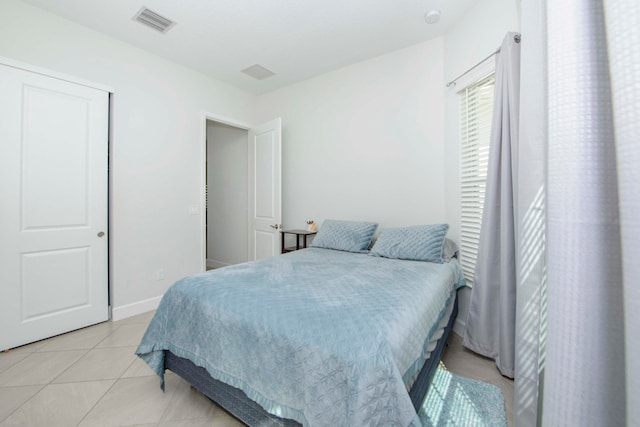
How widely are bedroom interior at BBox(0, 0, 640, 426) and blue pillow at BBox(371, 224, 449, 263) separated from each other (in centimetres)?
30

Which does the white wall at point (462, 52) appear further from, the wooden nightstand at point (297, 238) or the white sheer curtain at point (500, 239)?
the wooden nightstand at point (297, 238)

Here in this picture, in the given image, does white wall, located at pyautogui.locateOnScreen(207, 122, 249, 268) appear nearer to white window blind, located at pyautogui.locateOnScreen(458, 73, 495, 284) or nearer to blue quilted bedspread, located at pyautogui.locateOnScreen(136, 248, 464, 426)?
blue quilted bedspread, located at pyautogui.locateOnScreen(136, 248, 464, 426)

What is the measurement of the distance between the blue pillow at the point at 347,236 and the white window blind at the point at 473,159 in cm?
90

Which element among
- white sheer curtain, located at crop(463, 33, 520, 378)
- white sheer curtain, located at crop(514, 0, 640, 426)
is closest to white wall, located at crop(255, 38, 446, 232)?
white sheer curtain, located at crop(463, 33, 520, 378)

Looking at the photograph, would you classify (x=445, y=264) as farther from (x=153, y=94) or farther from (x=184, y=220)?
(x=153, y=94)

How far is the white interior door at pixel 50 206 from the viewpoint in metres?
2.24

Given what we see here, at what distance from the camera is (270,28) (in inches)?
104

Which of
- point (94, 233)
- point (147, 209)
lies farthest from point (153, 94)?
point (94, 233)

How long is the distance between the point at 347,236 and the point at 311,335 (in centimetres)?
184

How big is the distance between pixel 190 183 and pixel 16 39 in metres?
1.83

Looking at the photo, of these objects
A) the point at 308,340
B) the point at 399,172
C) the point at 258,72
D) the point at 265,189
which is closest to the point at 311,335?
the point at 308,340

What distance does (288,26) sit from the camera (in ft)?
8.54

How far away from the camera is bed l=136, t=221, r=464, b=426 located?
98 cm

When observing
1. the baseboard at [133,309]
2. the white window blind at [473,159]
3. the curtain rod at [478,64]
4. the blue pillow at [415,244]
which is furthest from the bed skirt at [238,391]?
the curtain rod at [478,64]
